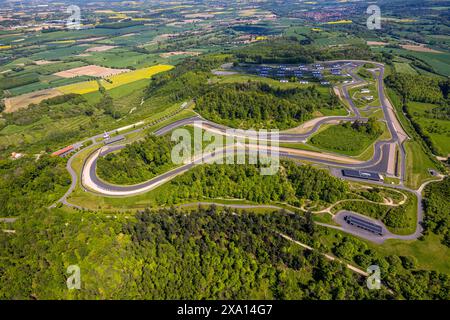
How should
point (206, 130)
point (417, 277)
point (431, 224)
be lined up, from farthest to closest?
point (206, 130) < point (431, 224) < point (417, 277)

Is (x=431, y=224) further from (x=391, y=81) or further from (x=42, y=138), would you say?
(x=42, y=138)

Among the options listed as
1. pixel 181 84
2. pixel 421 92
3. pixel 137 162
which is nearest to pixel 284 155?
pixel 137 162

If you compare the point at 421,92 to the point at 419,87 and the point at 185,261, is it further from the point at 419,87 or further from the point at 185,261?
the point at 185,261

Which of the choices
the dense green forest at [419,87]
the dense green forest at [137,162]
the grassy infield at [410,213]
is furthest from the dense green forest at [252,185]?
the dense green forest at [419,87]

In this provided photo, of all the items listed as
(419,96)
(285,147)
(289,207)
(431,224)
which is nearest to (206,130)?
(285,147)

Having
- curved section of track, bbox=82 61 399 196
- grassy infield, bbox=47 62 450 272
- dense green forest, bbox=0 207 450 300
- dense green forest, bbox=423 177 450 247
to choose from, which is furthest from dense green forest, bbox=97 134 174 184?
dense green forest, bbox=423 177 450 247

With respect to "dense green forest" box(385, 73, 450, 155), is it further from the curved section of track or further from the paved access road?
the curved section of track

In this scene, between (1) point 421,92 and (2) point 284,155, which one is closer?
(2) point 284,155

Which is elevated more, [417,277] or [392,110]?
[392,110]
